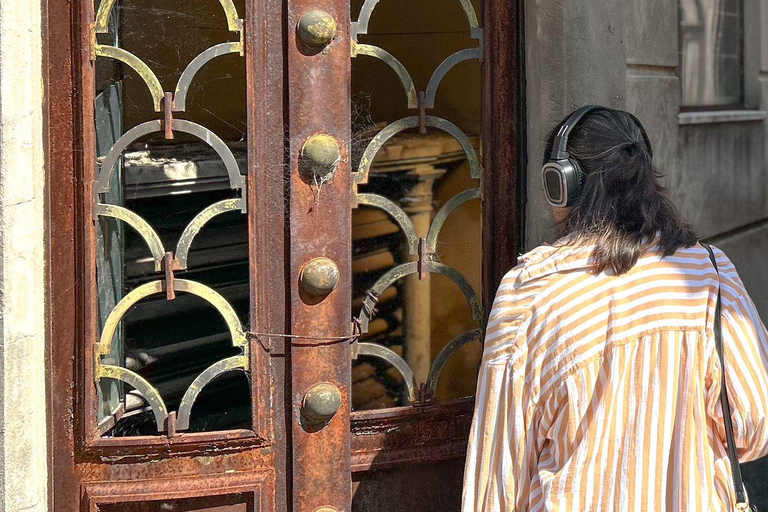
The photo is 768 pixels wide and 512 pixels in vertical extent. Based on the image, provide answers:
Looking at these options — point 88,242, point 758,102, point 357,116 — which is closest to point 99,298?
point 88,242

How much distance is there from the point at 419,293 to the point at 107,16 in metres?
2.77

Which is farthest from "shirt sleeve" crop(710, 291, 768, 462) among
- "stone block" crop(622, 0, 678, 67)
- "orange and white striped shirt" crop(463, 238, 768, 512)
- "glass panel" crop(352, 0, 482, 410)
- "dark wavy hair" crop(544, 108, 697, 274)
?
"stone block" crop(622, 0, 678, 67)

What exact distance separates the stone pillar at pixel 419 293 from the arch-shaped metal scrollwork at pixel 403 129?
1.70 metres

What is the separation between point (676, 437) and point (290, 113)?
1.35m

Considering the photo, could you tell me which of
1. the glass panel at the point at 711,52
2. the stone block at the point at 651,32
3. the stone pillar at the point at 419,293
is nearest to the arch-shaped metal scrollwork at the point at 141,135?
the stone block at the point at 651,32

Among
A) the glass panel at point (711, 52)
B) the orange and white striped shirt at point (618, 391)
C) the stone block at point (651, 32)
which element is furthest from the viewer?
the glass panel at point (711, 52)

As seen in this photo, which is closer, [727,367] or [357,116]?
[727,367]

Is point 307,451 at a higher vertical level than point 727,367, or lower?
lower

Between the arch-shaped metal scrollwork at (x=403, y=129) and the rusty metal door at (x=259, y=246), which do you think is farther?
the arch-shaped metal scrollwork at (x=403, y=129)

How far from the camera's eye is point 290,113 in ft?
8.51

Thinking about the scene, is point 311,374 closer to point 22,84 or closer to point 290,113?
point 290,113

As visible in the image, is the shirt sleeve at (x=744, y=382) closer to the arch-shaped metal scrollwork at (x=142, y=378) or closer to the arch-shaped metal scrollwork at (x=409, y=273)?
the arch-shaped metal scrollwork at (x=409, y=273)

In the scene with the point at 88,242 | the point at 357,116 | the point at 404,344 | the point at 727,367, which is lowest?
the point at 404,344

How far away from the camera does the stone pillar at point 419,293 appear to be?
15.5ft
